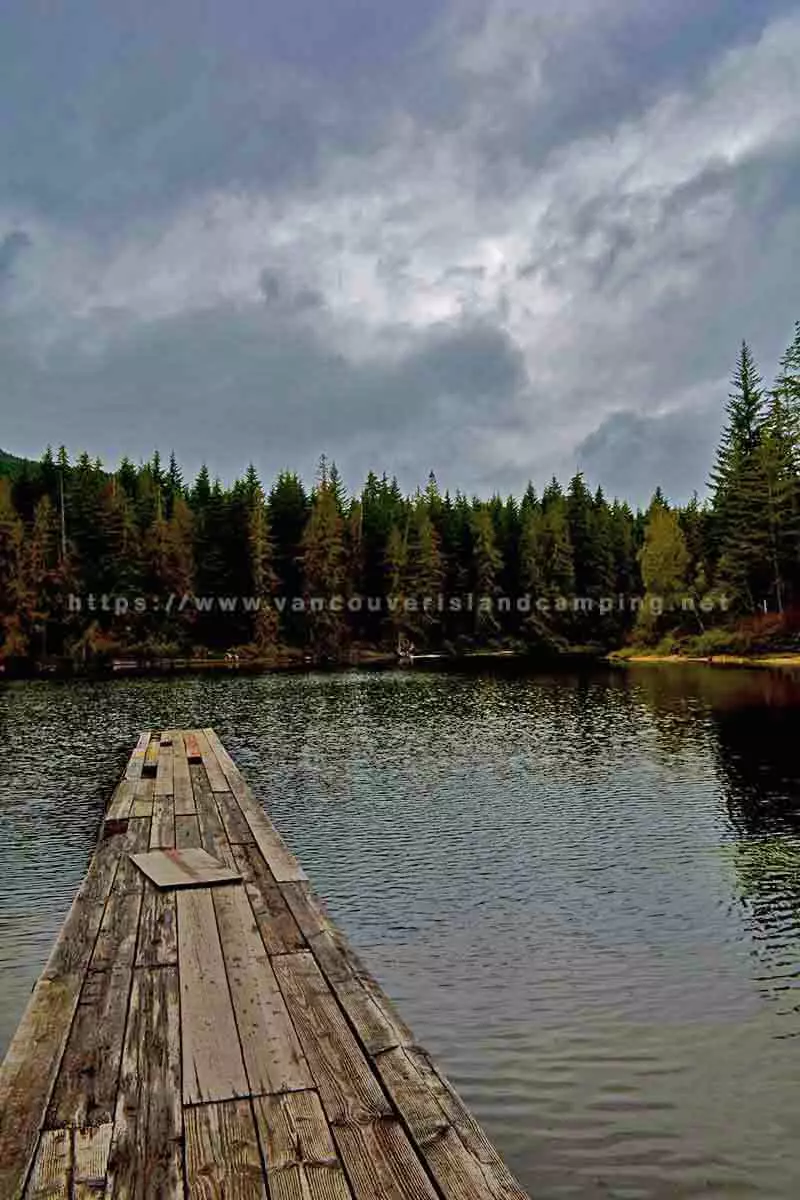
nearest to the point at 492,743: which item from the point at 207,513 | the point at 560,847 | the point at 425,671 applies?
the point at 560,847

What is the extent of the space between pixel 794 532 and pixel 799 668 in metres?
14.3

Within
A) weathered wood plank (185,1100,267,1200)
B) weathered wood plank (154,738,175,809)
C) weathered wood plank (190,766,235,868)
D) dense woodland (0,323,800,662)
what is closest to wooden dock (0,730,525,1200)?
weathered wood plank (185,1100,267,1200)

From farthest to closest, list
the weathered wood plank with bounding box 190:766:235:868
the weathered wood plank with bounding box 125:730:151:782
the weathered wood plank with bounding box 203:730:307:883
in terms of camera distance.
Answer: the weathered wood plank with bounding box 125:730:151:782
the weathered wood plank with bounding box 190:766:235:868
the weathered wood plank with bounding box 203:730:307:883

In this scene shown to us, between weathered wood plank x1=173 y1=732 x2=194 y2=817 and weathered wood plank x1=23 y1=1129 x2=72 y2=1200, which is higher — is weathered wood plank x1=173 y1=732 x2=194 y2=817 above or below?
below

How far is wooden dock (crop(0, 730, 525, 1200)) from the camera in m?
4.00

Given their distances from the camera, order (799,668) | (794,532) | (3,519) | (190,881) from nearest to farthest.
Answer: (190,881), (799,668), (794,532), (3,519)

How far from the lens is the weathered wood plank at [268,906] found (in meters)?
7.38

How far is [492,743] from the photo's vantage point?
2797cm

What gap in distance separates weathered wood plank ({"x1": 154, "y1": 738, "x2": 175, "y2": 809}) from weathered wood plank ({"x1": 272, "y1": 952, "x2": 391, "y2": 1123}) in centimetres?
908

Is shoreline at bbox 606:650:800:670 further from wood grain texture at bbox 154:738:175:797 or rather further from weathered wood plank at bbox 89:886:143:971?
weathered wood plank at bbox 89:886:143:971

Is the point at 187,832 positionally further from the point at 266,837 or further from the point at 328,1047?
the point at 328,1047

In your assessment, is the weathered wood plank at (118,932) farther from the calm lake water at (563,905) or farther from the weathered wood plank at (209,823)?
the calm lake water at (563,905)

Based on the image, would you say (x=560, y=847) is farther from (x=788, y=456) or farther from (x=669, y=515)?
→ (x=669, y=515)

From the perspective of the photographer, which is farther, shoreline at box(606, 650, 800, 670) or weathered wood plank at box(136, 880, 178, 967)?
shoreline at box(606, 650, 800, 670)
